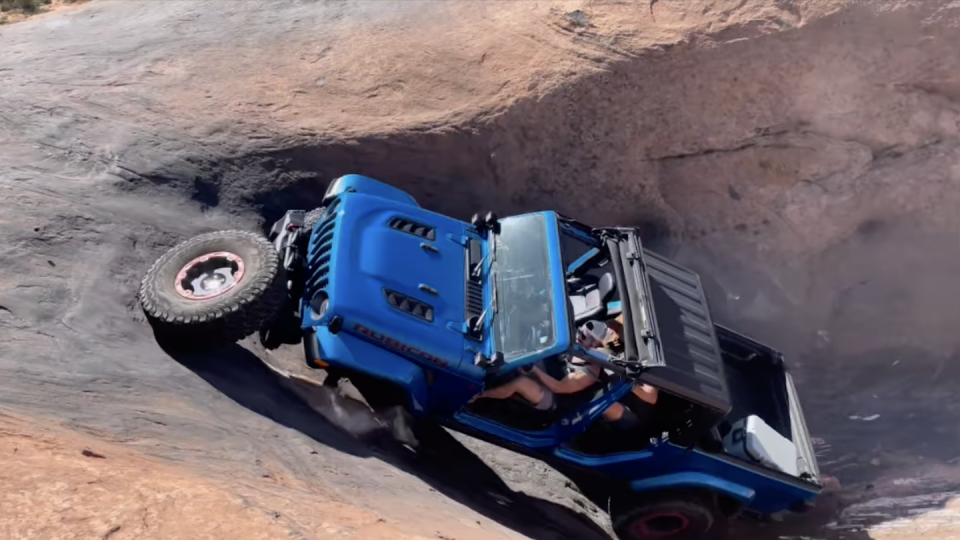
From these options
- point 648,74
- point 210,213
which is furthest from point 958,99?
point 210,213

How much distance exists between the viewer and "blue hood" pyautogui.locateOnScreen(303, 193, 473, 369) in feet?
17.6

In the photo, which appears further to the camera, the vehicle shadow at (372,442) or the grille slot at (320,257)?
the grille slot at (320,257)

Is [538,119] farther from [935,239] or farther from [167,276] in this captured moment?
[935,239]

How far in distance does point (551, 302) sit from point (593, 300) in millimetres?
705

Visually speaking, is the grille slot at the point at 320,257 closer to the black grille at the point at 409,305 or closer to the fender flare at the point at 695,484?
the black grille at the point at 409,305

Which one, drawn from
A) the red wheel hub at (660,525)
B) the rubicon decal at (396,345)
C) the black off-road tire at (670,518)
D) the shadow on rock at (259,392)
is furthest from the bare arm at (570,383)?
the shadow on rock at (259,392)

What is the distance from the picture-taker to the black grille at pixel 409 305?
18.0ft

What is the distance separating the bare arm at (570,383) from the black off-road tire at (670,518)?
3.42 feet

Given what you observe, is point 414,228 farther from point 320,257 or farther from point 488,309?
point 488,309

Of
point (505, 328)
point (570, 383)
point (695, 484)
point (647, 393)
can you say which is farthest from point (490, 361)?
point (695, 484)

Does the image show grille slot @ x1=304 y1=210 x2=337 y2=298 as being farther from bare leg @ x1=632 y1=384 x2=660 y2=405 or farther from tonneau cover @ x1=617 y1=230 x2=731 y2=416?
bare leg @ x1=632 y1=384 x2=660 y2=405

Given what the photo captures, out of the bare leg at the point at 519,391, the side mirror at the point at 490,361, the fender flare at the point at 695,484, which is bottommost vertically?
the fender flare at the point at 695,484

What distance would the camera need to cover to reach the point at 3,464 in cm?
389

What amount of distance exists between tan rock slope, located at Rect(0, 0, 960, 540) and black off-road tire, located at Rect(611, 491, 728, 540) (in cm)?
31
